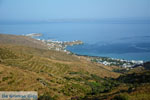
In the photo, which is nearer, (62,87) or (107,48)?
(62,87)

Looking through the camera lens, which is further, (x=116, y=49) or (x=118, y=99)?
(x=116, y=49)

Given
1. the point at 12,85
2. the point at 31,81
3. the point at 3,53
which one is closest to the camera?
the point at 12,85

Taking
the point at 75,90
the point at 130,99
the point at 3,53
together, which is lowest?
the point at 75,90

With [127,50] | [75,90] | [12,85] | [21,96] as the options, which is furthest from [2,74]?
[127,50]

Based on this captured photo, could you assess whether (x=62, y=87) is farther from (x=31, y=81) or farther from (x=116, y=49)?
(x=116, y=49)

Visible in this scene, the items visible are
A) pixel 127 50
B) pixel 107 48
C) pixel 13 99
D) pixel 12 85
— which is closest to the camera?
pixel 13 99

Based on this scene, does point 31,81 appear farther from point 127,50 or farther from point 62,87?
point 127,50

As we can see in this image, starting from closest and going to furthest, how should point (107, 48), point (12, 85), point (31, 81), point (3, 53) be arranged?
1. point (12, 85)
2. point (31, 81)
3. point (3, 53)
4. point (107, 48)

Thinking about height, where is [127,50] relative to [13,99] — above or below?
above

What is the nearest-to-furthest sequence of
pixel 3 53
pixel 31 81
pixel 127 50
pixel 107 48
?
pixel 31 81
pixel 3 53
pixel 127 50
pixel 107 48

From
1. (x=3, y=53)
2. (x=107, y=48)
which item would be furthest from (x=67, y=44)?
(x=3, y=53)
